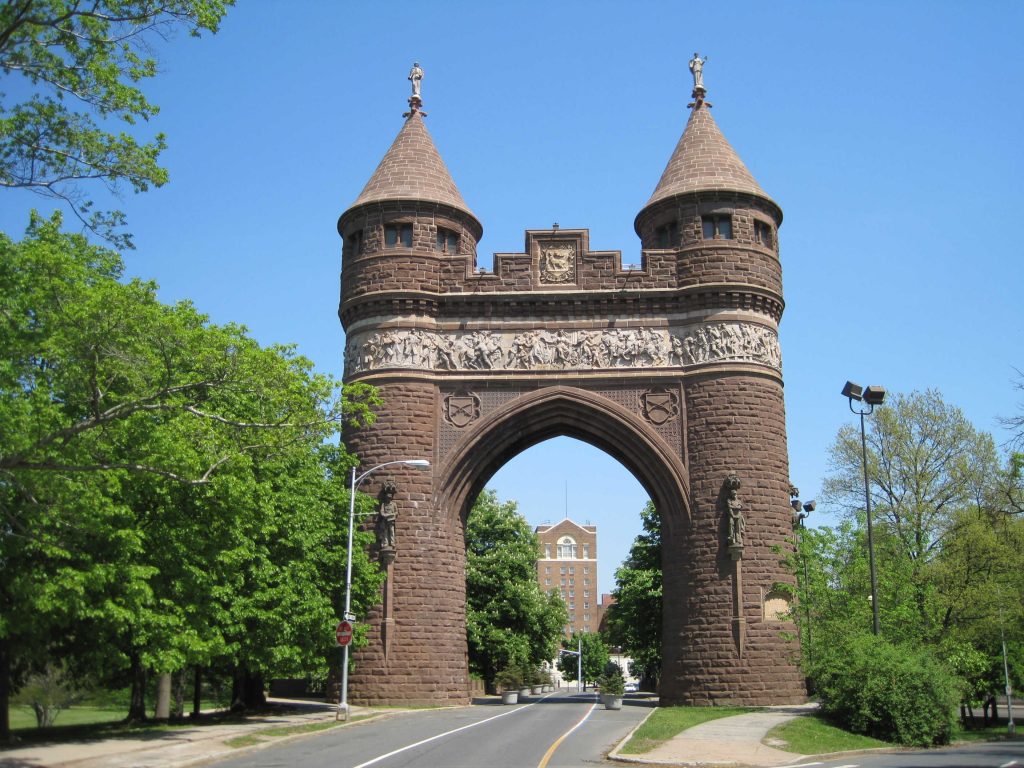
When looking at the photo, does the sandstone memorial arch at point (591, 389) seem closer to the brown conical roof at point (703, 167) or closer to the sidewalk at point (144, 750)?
the brown conical roof at point (703, 167)

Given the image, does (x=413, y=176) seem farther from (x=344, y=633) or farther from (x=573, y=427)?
(x=344, y=633)

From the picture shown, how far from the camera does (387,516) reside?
1211 inches

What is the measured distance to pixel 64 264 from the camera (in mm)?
17531

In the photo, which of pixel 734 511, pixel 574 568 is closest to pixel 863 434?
pixel 734 511

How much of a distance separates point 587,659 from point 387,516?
311 feet

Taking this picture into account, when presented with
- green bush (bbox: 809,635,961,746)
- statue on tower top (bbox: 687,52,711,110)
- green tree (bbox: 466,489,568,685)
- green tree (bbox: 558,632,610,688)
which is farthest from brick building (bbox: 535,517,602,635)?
green bush (bbox: 809,635,961,746)

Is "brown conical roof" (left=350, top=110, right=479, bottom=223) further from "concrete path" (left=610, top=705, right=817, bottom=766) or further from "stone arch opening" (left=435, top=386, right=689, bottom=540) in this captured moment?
"concrete path" (left=610, top=705, right=817, bottom=766)

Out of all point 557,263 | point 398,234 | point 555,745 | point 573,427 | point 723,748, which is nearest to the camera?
point 723,748

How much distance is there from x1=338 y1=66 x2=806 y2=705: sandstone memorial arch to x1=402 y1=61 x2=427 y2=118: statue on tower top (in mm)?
3759

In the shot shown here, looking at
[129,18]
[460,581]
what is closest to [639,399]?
[460,581]

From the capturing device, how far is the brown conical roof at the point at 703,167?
109 ft

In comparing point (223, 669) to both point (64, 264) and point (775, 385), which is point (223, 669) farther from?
point (775, 385)

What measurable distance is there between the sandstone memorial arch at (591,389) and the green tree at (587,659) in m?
90.8

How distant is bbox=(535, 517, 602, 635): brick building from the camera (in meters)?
155
